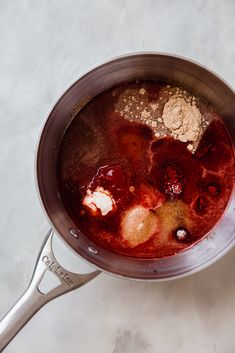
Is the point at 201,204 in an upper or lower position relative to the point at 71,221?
lower

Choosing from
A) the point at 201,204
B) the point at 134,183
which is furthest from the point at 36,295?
the point at 201,204

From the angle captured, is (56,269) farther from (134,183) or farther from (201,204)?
(201,204)

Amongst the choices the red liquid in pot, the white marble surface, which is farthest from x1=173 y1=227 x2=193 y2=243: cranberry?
the white marble surface

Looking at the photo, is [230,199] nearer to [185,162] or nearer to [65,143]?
[185,162]

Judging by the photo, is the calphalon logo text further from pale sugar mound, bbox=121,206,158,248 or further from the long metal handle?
pale sugar mound, bbox=121,206,158,248

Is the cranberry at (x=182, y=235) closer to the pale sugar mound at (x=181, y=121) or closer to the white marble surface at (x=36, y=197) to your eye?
the white marble surface at (x=36, y=197)

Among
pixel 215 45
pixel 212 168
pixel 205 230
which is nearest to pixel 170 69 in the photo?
pixel 215 45
